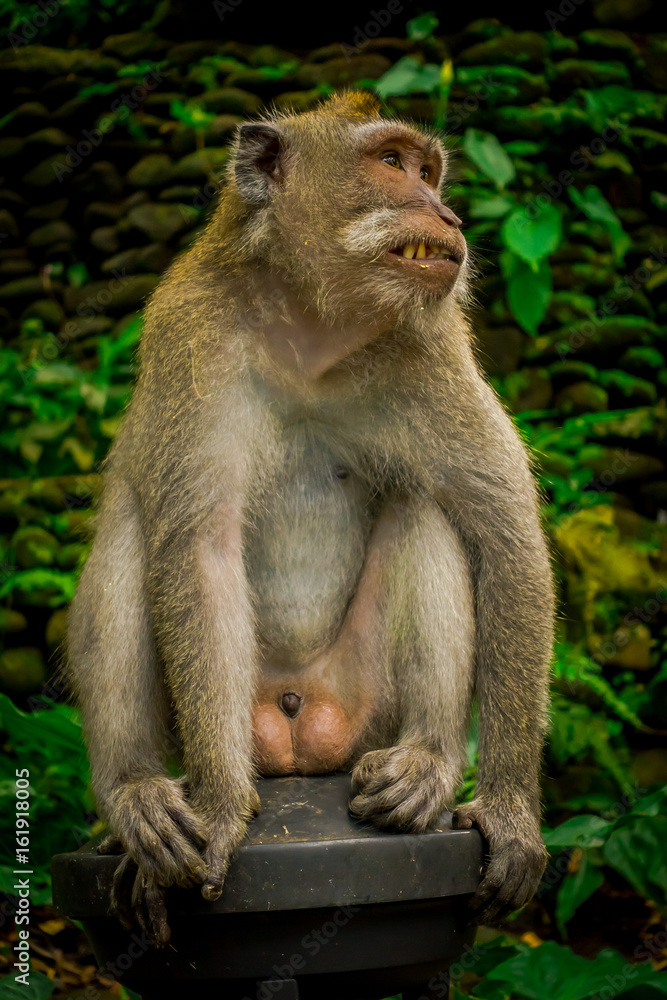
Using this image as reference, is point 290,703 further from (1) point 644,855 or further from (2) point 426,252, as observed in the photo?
(1) point 644,855

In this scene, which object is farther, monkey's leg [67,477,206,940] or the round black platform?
monkey's leg [67,477,206,940]

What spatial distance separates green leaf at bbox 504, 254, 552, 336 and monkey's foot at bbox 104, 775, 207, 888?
3641mm

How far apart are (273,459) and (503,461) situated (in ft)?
2.16

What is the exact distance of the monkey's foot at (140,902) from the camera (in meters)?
2.12

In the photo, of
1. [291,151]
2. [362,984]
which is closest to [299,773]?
[362,984]

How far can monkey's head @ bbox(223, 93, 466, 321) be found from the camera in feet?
8.70

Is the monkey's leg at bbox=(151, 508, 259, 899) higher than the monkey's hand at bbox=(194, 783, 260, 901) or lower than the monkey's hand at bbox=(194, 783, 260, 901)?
higher

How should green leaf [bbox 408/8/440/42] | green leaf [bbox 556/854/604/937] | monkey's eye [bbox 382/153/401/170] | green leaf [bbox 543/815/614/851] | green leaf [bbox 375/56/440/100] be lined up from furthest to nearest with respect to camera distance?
green leaf [bbox 408/8/440/42]
green leaf [bbox 375/56/440/100]
green leaf [bbox 556/854/604/937]
green leaf [bbox 543/815/614/851]
monkey's eye [bbox 382/153/401/170]

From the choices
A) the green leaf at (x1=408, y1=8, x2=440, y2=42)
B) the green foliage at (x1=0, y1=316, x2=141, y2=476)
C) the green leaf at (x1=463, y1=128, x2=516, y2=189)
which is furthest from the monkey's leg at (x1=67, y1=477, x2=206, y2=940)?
the green leaf at (x1=408, y1=8, x2=440, y2=42)

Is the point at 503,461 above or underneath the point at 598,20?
underneath

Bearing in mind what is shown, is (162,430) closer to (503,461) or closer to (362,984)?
(503,461)

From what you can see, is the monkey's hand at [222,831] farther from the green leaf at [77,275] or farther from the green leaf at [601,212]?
the green leaf at [77,275]

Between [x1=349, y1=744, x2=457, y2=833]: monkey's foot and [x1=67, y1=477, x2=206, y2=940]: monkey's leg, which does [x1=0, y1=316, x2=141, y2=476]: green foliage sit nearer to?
[x1=67, y1=477, x2=206, y2=940]: monkey's leg

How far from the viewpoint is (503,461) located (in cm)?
276
